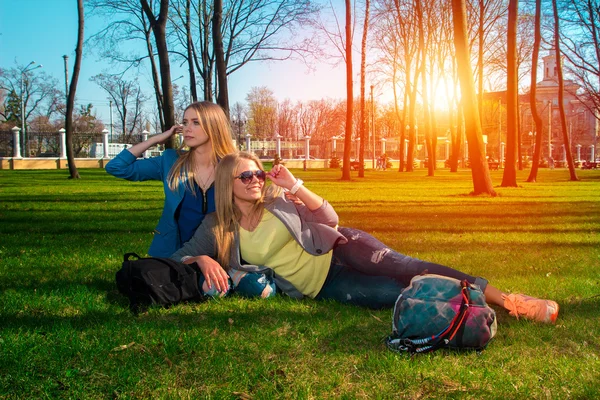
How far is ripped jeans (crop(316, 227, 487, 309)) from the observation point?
15.1 ft

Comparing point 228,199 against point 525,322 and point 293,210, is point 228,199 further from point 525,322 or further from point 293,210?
point 525,322

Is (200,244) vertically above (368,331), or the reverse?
(200,244)

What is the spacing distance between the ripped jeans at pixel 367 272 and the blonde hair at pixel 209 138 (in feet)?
4.87

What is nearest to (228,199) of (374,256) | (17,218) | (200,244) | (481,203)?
(200,244)

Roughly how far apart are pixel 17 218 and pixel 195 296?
7983mm

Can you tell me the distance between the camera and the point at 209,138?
5.61 metres

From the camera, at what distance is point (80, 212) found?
41.2 feet

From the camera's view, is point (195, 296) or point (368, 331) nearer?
point (368, 331)

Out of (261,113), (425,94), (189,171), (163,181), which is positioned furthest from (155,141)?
(261,113)

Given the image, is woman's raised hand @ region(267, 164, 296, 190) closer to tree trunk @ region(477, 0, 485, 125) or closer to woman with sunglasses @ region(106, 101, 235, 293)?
woman with sunglasses @ region(106, 101, 235, 293)

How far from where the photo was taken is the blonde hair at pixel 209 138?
5484 mm

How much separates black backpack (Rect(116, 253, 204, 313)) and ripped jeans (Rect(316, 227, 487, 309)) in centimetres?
110

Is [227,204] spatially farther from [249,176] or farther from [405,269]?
[405,269]

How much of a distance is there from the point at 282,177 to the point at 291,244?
22.5 inches
